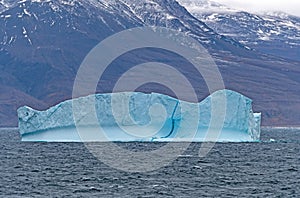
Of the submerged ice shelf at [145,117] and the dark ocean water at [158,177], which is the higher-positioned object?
the submerged ice shelf at [145,117]

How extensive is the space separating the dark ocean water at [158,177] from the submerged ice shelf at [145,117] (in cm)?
348

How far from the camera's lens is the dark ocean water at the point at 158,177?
34125 mm

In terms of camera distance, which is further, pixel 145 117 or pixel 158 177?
pixel 145 117

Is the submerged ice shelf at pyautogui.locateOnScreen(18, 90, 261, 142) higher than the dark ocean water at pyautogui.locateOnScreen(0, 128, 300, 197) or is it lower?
higher

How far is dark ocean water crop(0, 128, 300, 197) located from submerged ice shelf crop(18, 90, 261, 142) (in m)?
3.48

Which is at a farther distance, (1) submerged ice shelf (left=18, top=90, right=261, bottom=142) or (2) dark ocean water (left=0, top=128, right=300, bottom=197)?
(1) submerged ice shelf (left=18, top=90, right=261, bottom=142)

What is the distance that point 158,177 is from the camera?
40.4 m

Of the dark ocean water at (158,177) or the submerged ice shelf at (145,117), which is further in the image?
the submerged ice shelf at (145,117)

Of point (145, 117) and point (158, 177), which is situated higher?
point (145, 117)

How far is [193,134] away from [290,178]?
67.2ft

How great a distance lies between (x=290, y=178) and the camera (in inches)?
1586

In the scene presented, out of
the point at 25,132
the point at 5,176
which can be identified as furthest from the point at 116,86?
the point at 5,176

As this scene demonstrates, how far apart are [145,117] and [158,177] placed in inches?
739

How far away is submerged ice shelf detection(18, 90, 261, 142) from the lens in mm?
59219
